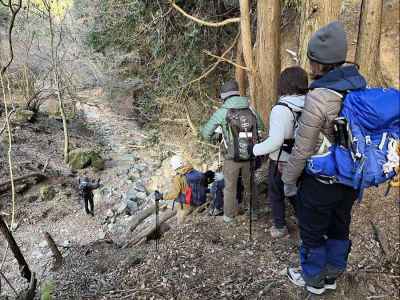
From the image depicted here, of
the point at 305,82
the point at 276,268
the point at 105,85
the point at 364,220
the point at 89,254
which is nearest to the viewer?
the point at 305,82

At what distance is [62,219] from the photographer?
358 inches

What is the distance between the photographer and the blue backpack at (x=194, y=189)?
4.93m

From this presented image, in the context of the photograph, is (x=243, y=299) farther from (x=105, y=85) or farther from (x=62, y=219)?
(x=105, y=85)

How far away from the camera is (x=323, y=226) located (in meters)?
2.62

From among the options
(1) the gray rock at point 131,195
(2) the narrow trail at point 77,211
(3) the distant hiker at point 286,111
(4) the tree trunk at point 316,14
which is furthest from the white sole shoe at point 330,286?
(1) the gray rock at point 131,195

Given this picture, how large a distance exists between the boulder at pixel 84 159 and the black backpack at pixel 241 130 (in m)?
9.21

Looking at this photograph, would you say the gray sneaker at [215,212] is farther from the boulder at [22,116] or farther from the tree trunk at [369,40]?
the boulder at [22,116]

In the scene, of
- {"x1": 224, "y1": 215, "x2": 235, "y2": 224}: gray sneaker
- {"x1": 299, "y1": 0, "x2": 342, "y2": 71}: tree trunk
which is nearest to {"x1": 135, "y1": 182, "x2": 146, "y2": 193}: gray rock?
{"x1": 224, "y1": 215, "x2": 235, "y2": 224}: gray sneaker

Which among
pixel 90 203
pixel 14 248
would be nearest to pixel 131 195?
pixel 90 203

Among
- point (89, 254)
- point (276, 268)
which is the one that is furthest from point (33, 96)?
point (276, 268)

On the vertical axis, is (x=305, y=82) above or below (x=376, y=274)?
above

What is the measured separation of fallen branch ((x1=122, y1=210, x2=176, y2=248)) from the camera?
18.7ft

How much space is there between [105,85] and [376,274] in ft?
42.8

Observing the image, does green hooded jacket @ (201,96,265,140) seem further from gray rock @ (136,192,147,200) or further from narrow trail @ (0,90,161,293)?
gray rock @ (136,192,147,200)
